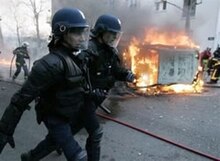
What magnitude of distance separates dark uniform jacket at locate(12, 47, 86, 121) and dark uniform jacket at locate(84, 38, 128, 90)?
0.71 metres

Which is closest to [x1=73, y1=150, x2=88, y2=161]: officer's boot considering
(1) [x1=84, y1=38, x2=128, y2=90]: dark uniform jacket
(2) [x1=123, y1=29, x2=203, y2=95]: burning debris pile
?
(1) [x1=84, y1=38, x2=128, y2=90]: dark uniform jacket

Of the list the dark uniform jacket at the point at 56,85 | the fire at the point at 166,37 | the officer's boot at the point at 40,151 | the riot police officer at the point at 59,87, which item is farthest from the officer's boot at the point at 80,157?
the fire at the point at 166,37

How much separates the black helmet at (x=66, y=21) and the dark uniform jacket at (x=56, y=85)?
16 cm

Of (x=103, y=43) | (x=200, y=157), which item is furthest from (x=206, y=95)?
(x=103, y=43)

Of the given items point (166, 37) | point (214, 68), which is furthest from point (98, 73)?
point (214, 68)

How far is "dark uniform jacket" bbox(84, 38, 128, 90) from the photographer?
3.33 m

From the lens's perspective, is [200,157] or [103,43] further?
[200,157]

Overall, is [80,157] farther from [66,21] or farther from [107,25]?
[107,25]

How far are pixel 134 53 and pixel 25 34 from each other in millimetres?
32518

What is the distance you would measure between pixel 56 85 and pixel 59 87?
0.03 metres

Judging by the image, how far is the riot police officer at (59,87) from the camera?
7.63 feet

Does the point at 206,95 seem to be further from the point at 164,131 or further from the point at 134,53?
the point at 164,131

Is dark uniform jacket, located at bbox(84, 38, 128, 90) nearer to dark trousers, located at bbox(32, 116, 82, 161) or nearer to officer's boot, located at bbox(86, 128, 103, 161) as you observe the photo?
officer's boot, located at bbox(86, 128, 103, 161)

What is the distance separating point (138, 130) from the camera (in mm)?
4969
